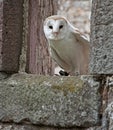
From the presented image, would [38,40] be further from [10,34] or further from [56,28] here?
[10,34]

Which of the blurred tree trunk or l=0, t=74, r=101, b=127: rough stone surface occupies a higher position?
the blurred tree trunk

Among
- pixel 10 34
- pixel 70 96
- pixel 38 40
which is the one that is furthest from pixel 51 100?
pixel 38 40

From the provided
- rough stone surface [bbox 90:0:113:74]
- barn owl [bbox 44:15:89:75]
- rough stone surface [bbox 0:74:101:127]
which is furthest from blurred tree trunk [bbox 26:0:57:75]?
rough stone surface [bbox 90:0:113:74]

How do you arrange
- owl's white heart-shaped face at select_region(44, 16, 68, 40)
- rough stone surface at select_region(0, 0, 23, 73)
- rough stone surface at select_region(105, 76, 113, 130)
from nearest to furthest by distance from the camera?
1. rough stone surface at select_region(105, 76, 113, 130)
2. rough stone surface at select_region(0, 0, 23, 73)
3. owl's white heart-shaped face at select_region(44, 16, 68, 40)

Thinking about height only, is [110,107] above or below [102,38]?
below

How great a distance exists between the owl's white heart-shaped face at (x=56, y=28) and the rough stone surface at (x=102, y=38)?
45 centimetres

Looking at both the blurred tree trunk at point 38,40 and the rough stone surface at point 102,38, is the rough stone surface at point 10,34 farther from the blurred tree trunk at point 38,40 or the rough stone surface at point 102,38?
the rough stone surface at point 102,38

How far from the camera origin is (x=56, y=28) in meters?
2.66

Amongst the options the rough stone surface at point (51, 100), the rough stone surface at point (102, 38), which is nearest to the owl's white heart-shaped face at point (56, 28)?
the rough stone surface at point (51, 100)

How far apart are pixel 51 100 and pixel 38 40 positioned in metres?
0.69

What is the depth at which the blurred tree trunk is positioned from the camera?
2.73 m

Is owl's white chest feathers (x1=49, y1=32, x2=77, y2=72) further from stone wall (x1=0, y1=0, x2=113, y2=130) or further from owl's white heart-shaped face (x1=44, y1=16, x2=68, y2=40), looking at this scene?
stone wall (x1=0, y1=0, x2=113, y2=130)

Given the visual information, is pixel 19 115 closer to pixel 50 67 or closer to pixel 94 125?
pixel 94 125

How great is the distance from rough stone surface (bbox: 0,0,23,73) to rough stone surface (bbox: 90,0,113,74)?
0.45 m
